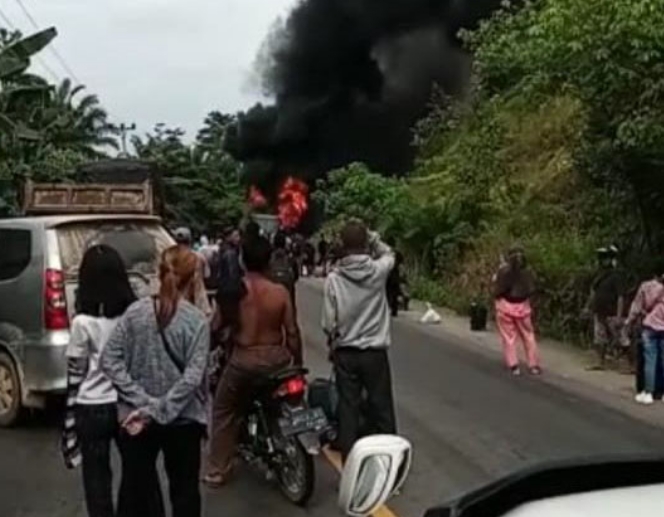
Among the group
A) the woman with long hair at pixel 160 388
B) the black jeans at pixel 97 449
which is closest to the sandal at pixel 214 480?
the black jeans at pixel 97 449

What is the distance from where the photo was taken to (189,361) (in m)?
6.13

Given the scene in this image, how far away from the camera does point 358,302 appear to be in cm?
809

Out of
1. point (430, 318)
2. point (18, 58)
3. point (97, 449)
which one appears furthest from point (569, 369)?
point (18, 58)

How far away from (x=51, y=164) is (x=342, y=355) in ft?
96.0

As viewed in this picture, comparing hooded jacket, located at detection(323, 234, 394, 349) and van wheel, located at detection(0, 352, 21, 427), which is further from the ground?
hooded jacket, located at detection(323, 234, 394, 349)

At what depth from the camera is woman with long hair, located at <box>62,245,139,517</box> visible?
6129 mm

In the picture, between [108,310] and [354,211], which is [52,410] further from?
[354,211]

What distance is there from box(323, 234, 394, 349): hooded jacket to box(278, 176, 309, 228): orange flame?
38975 mm

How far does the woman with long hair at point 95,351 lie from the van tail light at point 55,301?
13.5 ft

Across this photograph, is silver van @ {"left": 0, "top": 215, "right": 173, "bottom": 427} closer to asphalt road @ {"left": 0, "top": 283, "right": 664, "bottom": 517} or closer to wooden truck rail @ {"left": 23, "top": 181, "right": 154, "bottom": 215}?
asphalt road @ {"left": 0, "top": 283, "right": 664, "bottom": 517}

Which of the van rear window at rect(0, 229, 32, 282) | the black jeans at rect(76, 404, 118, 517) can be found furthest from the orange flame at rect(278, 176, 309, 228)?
the black jeans at rect(76, 404, 118, 517)

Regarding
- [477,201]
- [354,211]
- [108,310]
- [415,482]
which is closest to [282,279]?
[415,482]

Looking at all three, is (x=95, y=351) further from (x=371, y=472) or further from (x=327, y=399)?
(x=371, y=472)

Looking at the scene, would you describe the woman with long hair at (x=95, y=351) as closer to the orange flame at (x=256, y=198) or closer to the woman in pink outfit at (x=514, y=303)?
the woman in pink outfit at (x=514, y=303)
